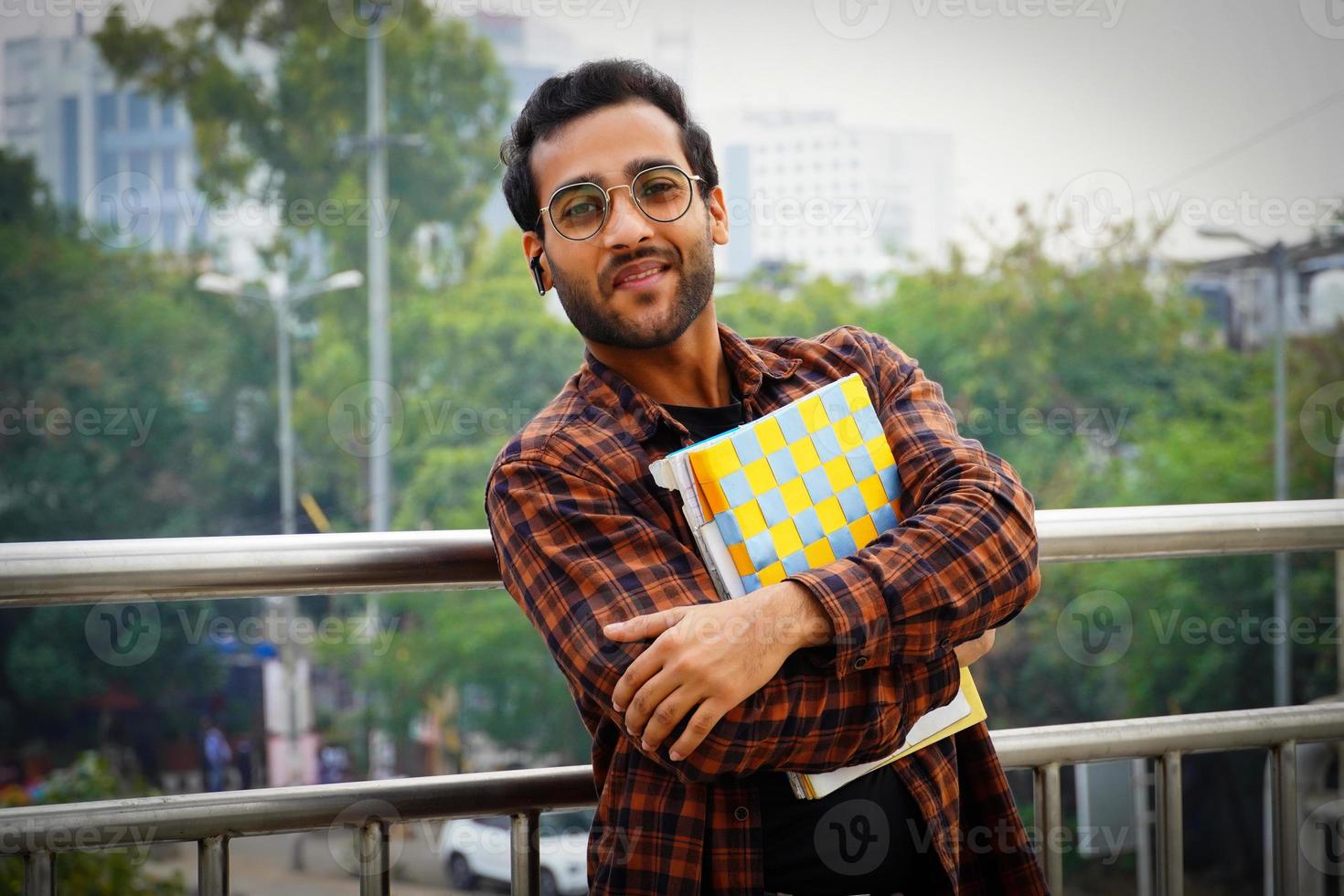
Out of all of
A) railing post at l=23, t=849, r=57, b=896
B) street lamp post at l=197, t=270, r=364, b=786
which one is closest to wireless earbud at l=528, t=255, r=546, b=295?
railing post at l=23, t=849, r=57, b=896

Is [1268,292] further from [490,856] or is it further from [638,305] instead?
[638,305]

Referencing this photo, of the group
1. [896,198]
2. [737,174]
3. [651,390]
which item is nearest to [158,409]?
[737,174]

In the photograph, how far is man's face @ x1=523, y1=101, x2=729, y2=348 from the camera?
1.82 meters

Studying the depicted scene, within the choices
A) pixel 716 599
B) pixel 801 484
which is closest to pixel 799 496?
pixel 801 484

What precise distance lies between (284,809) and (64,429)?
2720 cm

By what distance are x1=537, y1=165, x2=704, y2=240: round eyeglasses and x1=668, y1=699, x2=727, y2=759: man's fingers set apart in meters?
0.72

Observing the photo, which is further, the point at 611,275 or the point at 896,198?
the point at 896,198

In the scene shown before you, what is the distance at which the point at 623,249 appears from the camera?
1.81m

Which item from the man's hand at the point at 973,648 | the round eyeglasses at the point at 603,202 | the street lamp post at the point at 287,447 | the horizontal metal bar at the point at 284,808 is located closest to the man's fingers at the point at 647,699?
the horizontal metal bar at the point at 284,808

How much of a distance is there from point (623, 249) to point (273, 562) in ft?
2.12

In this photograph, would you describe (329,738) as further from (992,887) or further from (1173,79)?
(1173,79)

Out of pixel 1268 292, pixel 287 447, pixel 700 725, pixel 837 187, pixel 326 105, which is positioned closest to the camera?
pixel 700 725

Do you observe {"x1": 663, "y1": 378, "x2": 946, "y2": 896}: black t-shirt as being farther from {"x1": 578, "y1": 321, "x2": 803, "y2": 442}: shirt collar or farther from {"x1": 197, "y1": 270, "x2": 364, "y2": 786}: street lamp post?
{"x1": 197, "y1": 270, "x2": 364, "y2": 786}: street lamp post

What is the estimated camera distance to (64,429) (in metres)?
26.0
